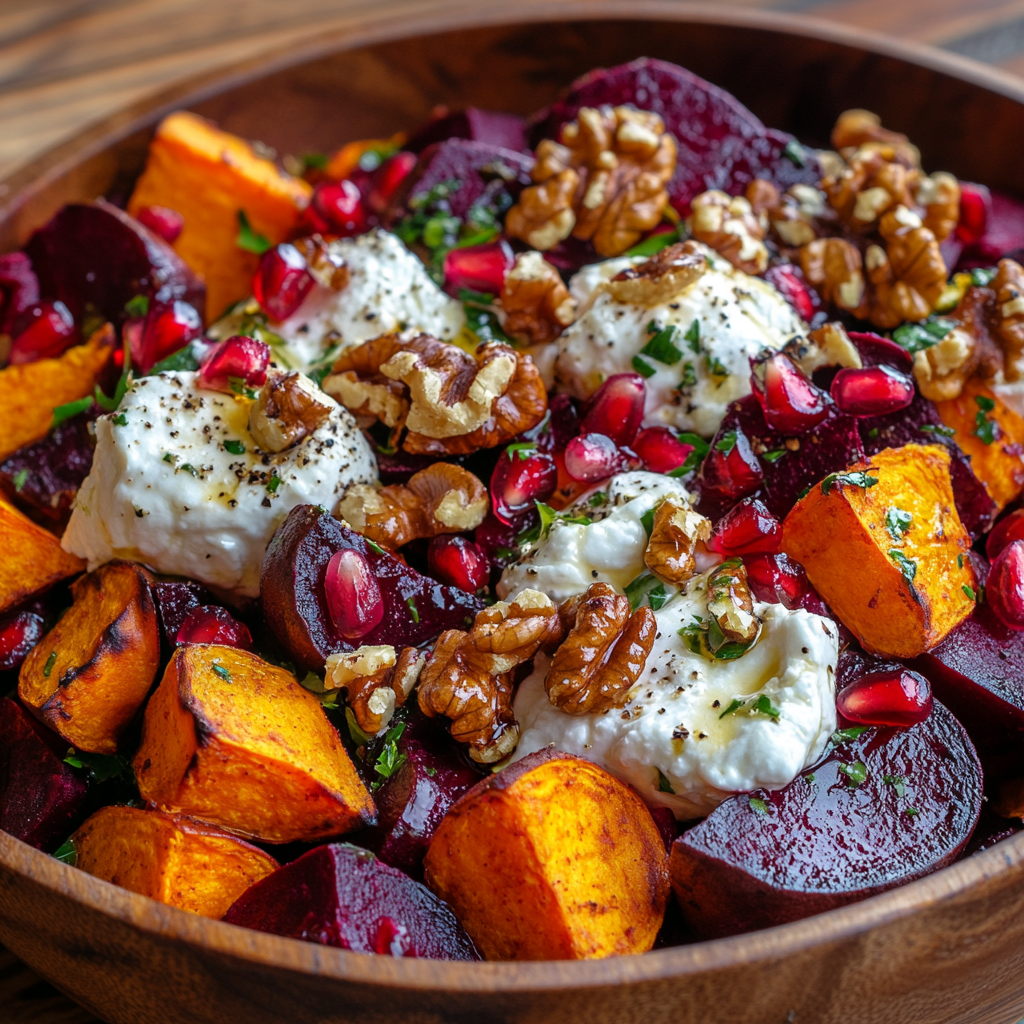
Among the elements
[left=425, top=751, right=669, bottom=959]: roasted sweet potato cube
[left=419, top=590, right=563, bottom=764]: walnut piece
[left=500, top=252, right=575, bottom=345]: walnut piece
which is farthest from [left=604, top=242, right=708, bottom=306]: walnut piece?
[left=425, top=751, right=669, bottom=959]: roasted sweet potato cube

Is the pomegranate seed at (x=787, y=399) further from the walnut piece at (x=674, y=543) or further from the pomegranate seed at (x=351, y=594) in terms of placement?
the pomegranate seed at (x=351, y=594)

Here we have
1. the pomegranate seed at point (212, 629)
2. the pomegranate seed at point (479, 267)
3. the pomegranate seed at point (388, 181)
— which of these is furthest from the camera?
the pomegranate seed at point (388, 181)

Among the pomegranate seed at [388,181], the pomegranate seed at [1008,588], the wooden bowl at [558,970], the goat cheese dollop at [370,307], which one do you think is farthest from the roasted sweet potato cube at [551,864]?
the pomegranate seed at [388,181]

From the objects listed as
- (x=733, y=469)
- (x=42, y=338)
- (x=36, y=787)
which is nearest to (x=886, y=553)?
(x=733, y=469)

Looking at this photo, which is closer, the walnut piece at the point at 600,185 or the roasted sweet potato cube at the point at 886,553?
the roasted sweet potato cube at the point at 886,553

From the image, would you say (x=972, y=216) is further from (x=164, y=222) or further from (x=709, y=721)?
(x=164, y=222)

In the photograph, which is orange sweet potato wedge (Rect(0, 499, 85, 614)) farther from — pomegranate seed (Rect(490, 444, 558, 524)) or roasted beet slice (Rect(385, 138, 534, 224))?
roasted beet slice (Rect(385, 138, 534, 224))
